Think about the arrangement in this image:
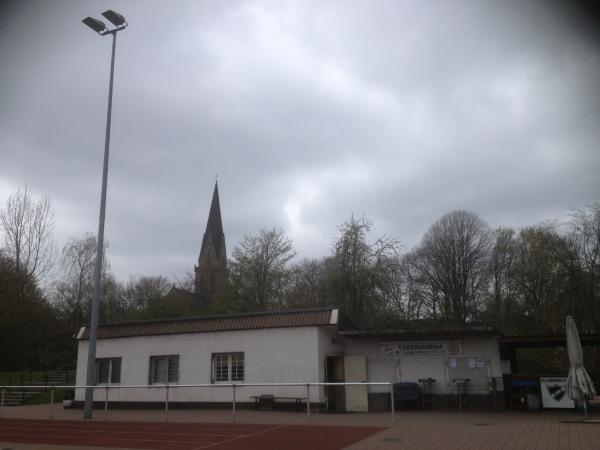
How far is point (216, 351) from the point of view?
835 inches

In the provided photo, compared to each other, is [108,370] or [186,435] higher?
[108,370]

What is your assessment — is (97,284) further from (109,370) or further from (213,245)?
(213,245)

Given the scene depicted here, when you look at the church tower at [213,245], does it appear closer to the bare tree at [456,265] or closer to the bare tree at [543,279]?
the bare tree at [456,265]

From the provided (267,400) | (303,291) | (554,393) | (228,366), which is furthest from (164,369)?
(303,291)

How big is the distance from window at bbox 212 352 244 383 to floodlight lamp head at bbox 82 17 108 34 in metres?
13.4

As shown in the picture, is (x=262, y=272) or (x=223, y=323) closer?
(x=223, y=323)

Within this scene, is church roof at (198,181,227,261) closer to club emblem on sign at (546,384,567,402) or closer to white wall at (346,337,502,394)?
white wall at (346,337,502,394)

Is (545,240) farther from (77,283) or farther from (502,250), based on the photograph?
(77,283)

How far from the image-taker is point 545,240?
37.2 metres

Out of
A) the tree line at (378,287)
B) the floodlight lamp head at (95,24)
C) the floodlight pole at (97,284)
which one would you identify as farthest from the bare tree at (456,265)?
the floodlight lamp head at (95,24)

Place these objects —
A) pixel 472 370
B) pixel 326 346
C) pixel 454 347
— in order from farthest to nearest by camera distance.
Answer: pixel 326 346 < pixel 454 347 < pixel 472 370

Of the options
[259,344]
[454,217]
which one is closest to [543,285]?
[454,217]

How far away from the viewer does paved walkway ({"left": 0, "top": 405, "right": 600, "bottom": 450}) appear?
9.94 metres

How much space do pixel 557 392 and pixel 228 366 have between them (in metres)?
12.5
